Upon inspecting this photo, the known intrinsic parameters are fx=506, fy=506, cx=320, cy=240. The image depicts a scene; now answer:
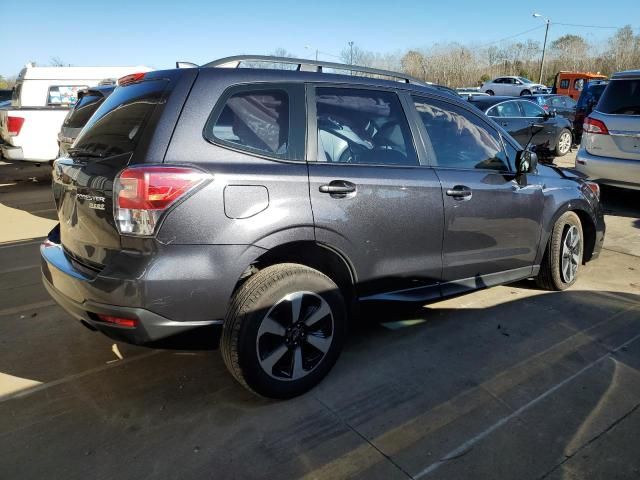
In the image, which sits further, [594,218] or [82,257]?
[594,218]

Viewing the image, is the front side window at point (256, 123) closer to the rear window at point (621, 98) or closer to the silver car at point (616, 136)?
the silver car at point (616, 136)

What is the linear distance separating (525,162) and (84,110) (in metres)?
5.50

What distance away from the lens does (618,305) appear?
4.14 m

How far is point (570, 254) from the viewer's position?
4477 millimetres

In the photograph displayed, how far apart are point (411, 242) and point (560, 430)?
1316 millimetres

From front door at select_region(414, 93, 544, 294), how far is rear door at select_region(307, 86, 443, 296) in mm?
159

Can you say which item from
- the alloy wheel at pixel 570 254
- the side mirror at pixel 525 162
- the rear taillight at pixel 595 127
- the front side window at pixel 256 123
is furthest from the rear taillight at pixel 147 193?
the rear taillight at pixel 595 127

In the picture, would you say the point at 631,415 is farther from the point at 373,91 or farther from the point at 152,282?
the point at 152,282

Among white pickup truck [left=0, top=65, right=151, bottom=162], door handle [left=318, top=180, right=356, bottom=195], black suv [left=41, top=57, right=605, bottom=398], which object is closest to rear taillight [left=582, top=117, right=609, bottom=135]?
black suv [left=41, top=57, right=605, bottom=398]

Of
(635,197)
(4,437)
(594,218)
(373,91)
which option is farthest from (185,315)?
(635,197)

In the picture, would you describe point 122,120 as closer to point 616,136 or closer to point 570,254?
point 570,254

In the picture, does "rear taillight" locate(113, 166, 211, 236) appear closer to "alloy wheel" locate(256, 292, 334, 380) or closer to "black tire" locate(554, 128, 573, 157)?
"alloy wheel" locate(256, 292, 334, 380)

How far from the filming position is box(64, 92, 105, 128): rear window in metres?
6.49

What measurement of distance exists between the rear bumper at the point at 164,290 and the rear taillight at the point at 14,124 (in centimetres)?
772
